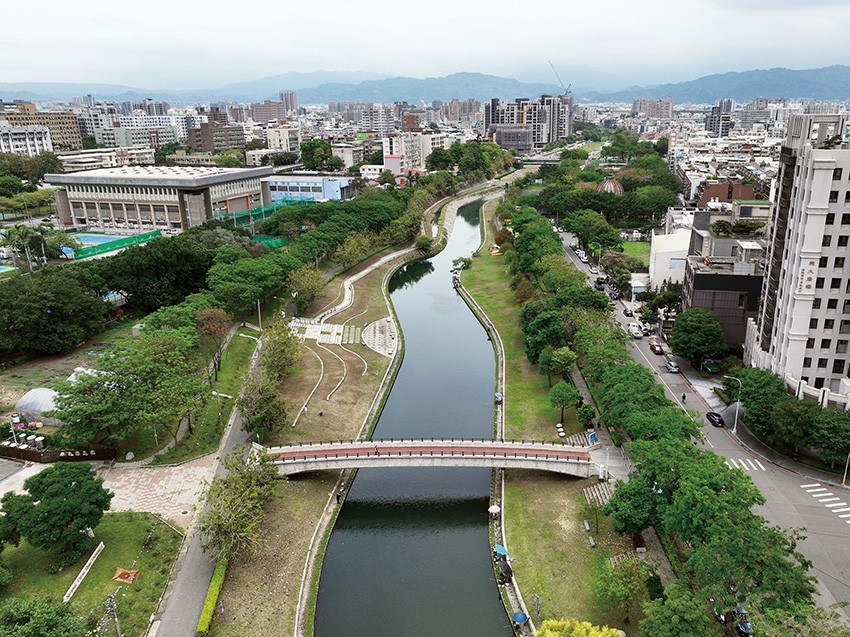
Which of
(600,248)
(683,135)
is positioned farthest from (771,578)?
(683,135)

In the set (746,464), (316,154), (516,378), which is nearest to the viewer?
(746,464)

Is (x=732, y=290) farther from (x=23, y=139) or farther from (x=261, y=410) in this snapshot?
(x=23, y=139)

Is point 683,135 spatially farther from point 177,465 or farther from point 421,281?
point 177,465

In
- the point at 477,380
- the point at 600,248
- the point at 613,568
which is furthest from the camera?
the point at 600,248

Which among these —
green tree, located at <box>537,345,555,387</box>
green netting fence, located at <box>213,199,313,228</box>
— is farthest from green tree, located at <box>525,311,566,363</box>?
green netting fence, located at <box>213,199,313,228</box>

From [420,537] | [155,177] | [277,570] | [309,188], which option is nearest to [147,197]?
[155,177]

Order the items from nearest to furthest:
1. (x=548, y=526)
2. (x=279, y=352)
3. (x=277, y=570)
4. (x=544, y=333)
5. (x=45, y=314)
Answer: (x=277, y=570) → (x=548, y=526) → (x=279, y=352) → (x=544, y=333) → (x=45, y=314)

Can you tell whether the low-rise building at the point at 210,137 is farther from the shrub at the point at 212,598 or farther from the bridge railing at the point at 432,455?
the shrub at the point at 212,598
